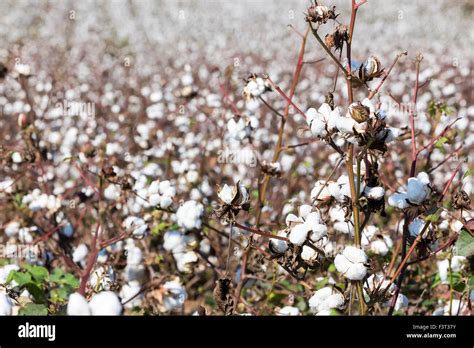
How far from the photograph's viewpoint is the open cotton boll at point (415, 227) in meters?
1.41

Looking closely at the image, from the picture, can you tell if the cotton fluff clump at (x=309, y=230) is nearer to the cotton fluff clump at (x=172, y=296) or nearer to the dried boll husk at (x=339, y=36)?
the dried boll husk at (x=339, y=36)

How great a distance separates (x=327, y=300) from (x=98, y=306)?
1.82 ft

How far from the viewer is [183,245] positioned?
212 centimetres

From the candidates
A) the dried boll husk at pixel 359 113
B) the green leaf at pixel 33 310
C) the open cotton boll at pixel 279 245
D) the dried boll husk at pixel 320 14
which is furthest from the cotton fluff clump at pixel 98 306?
the dried boll husk at pixel 320 14

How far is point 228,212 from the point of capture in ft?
4.36

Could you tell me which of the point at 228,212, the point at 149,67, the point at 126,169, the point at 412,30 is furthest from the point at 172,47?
the point at 228,212

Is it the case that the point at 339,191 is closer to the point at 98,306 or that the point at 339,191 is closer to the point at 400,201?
the point at 400,201

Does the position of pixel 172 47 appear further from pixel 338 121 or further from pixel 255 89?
pixel 338 121

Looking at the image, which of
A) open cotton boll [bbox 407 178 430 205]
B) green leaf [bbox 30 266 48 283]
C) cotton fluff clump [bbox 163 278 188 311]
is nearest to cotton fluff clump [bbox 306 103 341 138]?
open cotton boll [bbox 407 178 430 205]

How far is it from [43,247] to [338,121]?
61.5 inches

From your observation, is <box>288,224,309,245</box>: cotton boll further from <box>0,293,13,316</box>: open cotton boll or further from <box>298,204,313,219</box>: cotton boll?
<box>0,293,13,316</box>: open cotton boll

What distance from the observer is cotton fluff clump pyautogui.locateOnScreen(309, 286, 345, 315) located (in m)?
1.34

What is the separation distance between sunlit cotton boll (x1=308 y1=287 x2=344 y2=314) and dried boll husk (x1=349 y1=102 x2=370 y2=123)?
0.39 m
